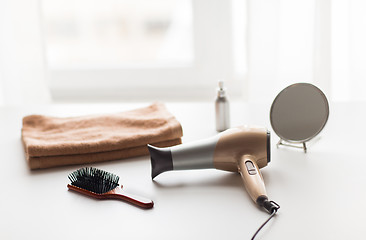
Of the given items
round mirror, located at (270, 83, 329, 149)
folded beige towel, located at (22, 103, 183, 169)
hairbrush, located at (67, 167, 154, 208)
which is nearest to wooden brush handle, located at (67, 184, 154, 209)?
hairbrush, located at (67, 167, 154, 208)

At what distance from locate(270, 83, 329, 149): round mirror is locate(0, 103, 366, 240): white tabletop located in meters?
0.04

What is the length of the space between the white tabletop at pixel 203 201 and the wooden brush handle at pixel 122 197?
0.4 inches

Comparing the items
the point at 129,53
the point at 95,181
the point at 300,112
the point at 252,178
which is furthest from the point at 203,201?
the point at 129,53

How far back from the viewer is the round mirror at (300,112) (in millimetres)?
982

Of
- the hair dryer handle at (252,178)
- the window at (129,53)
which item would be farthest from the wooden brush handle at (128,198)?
the window at (129,53)

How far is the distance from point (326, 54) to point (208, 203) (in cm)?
119

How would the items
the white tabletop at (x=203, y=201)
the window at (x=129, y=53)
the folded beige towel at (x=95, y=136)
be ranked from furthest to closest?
the window at (x=129, y=53) → the folded beige towel at (x=95, y=136) → the white tabletop at (x=203, y=201)

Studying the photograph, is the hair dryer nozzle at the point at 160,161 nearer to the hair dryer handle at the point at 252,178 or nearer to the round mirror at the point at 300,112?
the hair dryer handle at the point at 252,178

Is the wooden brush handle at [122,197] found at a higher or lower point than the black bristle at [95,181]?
lower

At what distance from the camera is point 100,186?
0.83 metres

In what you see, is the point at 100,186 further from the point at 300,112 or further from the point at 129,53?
the point at 129,53

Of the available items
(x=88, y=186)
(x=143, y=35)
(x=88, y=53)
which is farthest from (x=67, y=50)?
(x=88, y=186)

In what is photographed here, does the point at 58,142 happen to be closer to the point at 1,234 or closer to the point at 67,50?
the point at 1,234

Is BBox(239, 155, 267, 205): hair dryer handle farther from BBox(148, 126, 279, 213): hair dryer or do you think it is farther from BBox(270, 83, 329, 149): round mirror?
BBox(270, 83, 329, 149): round mirror
